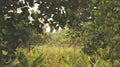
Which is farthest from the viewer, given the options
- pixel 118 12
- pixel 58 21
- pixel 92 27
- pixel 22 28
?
pixel 92 27

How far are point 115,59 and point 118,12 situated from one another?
5.86ft

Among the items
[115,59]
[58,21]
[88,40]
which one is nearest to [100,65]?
[58,21]

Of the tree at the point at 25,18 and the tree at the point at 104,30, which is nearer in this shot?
the tree at the point at 25,18

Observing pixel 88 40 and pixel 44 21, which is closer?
pixel 44 21

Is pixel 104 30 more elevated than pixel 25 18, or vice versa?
pixel 25 18

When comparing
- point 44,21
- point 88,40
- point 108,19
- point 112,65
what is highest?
point 44,21

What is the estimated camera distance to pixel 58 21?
224 inches

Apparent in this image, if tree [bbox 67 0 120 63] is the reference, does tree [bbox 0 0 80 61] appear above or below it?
above

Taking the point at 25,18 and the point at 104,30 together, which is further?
the point at 104,30

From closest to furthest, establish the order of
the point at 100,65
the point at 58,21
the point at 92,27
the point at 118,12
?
the point at 58,21
the point at 100,65
the point at 118,12
the point at 92,27

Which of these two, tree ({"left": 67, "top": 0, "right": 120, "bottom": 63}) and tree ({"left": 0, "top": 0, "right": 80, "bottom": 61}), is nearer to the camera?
tree ({"left": 0, "top": 0, "right": 80, "bottom": 61})

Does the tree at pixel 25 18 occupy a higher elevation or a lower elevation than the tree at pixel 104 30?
higher

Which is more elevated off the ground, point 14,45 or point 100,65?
point 14,45

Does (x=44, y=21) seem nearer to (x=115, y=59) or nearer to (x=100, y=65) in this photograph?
(x=100, y=65)
